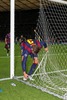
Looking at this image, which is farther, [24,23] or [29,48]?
[24,23]

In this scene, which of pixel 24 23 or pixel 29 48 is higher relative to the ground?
pixel 24 23

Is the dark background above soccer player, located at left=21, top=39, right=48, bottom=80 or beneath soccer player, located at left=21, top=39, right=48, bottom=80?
above

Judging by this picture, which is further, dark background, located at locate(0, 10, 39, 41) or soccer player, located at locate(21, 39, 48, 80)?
dark background, located at locate(0, 10, 39, 41)

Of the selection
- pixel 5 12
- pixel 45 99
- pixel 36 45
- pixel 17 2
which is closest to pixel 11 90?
pixel 45 99

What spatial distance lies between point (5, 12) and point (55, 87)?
3223 centimetres

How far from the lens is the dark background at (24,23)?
34281 mm

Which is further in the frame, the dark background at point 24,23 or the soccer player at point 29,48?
the dark background at point 24,23

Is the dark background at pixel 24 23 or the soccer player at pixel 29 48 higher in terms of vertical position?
the dark background at pixel 24 23

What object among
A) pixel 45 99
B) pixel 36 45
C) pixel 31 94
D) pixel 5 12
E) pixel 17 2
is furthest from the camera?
pixel 5 12

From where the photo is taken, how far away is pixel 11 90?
6.61 m

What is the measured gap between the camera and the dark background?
3428 centimetres

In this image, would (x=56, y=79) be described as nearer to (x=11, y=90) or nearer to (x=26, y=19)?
(x=11, y=90)

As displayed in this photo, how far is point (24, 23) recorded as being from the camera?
3500 cm

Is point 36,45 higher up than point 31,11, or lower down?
lower down
